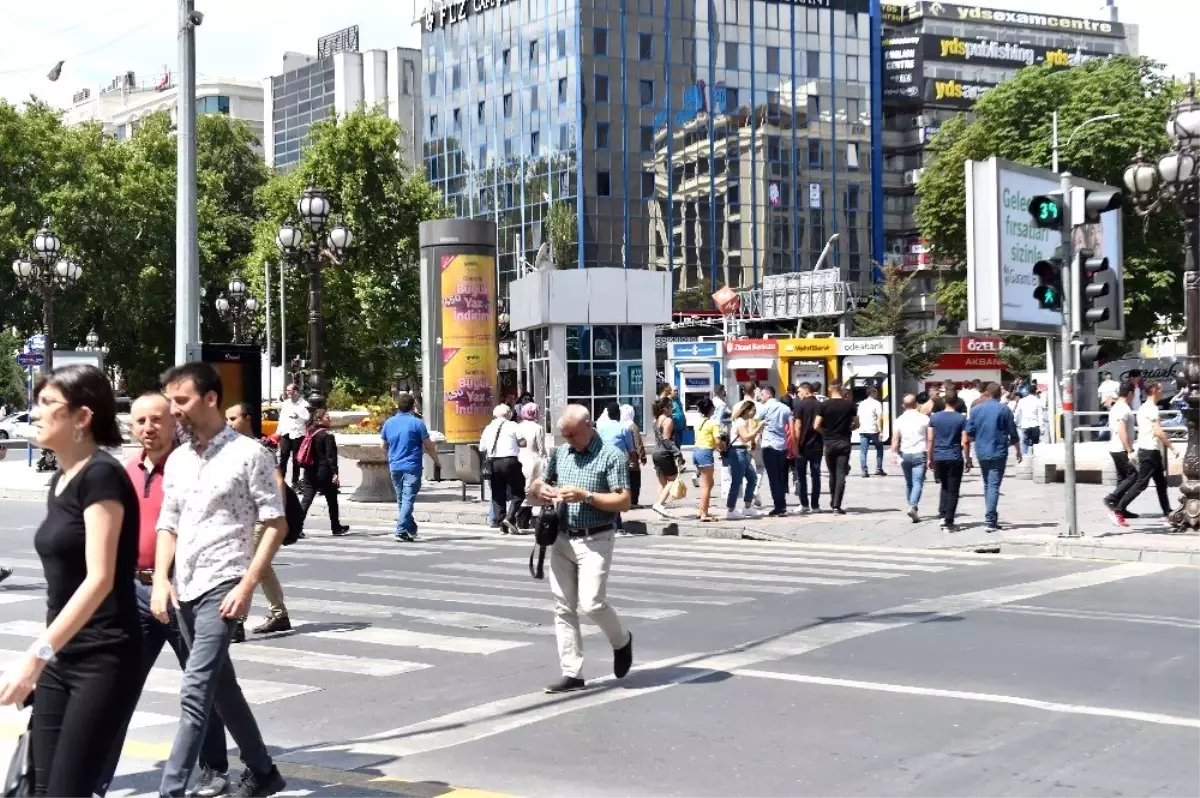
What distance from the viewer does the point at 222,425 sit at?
6.36m

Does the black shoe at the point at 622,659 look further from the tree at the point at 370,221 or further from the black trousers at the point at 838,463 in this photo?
the tree at the point at 370,221

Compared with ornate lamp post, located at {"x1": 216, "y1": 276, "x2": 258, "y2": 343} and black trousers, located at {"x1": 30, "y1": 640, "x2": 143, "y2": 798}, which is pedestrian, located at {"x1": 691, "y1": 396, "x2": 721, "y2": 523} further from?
ornate lamp post, located at {"x1": 216, "y1": 276, "x2": 258, "y2": 343}

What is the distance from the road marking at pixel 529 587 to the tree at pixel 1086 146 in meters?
39.8

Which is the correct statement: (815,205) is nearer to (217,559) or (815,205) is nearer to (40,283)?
(40,283)

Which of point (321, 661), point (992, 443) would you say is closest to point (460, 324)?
point (992, 443)

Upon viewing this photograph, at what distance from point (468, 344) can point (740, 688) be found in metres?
20.0

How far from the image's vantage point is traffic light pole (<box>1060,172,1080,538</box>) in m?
17.4

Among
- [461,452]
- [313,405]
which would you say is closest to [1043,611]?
[313,405]

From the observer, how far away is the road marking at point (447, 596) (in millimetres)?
12336

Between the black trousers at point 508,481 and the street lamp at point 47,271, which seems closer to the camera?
the black trousers at point 508,481

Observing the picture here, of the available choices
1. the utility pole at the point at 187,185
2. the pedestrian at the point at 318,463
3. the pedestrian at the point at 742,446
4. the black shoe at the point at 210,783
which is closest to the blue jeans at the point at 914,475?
the pedestrian at the point at 742,446

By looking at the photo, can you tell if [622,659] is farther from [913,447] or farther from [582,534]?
[913,447]

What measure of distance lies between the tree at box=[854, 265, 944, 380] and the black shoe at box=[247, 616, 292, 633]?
58701mm

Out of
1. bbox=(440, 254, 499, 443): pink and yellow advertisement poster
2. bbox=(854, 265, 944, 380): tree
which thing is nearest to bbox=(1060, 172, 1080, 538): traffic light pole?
bbox=(440, 254, 499, 443): pink and yellow advertisement poster
